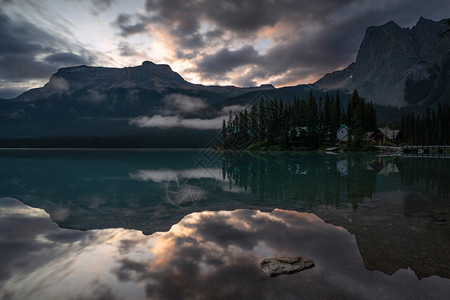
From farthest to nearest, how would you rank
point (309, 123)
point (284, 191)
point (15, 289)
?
point (309, 123) < point (284, 191) < point (15, 289)

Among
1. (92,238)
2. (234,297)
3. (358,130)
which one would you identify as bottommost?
(92,238)

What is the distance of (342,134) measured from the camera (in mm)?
114750

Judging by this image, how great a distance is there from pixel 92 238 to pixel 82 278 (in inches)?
162

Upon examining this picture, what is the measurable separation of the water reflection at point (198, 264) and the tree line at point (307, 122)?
95.9m

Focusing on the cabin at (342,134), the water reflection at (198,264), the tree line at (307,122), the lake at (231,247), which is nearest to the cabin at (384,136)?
the tree line at (307,122)

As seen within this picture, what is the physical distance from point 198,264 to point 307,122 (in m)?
112

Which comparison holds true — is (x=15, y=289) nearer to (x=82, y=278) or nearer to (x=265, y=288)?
(x=82, y=278)

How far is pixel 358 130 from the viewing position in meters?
93.6

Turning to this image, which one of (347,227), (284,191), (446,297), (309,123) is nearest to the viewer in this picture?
(446,297)

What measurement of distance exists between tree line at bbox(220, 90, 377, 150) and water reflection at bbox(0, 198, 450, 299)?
9585 cm

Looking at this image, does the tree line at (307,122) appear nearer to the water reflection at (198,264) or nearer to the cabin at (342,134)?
the cabin at (342,134)

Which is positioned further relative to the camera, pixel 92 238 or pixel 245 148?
pixel 245 148

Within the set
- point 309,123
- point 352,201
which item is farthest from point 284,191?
point 309,123

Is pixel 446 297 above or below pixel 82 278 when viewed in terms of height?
A: above
